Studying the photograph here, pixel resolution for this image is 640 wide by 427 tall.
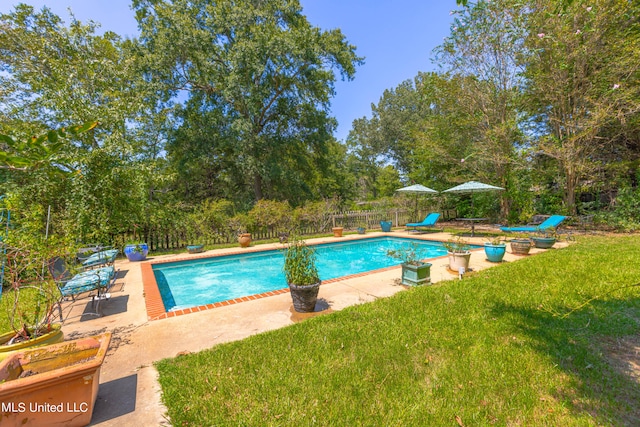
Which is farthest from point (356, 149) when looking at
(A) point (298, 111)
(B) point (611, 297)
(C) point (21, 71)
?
(B) point (611, 297)

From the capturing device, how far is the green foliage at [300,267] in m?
3.99

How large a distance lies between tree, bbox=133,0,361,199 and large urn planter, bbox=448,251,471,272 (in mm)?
12543

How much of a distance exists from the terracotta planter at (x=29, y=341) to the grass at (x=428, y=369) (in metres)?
1.02

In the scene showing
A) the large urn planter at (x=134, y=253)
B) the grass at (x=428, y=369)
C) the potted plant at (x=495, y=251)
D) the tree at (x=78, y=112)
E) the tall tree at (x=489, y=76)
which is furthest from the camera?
the tall tree at (x=489, y=76)

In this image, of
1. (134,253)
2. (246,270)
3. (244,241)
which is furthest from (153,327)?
(244,241)

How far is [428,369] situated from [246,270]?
6846 mm

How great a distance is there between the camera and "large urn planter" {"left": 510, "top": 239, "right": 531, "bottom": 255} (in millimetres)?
6969

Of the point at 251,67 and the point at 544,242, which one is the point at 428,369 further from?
the point at 251,67

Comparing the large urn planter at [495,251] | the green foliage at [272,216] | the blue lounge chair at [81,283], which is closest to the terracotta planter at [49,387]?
the blue lounge chair at [81,283]

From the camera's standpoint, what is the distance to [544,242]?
25.3ft

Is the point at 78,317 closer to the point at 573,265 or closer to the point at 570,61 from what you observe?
the point at 573,265

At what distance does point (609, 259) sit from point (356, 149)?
3224 cm

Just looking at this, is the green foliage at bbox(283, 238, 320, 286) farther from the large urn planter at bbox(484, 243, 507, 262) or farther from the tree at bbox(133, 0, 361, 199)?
the tree at bbox(133, 0, 361, 199)

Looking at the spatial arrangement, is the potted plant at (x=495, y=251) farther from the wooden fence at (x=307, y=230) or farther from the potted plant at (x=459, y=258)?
the wooden fence at (x=307, y=230)
